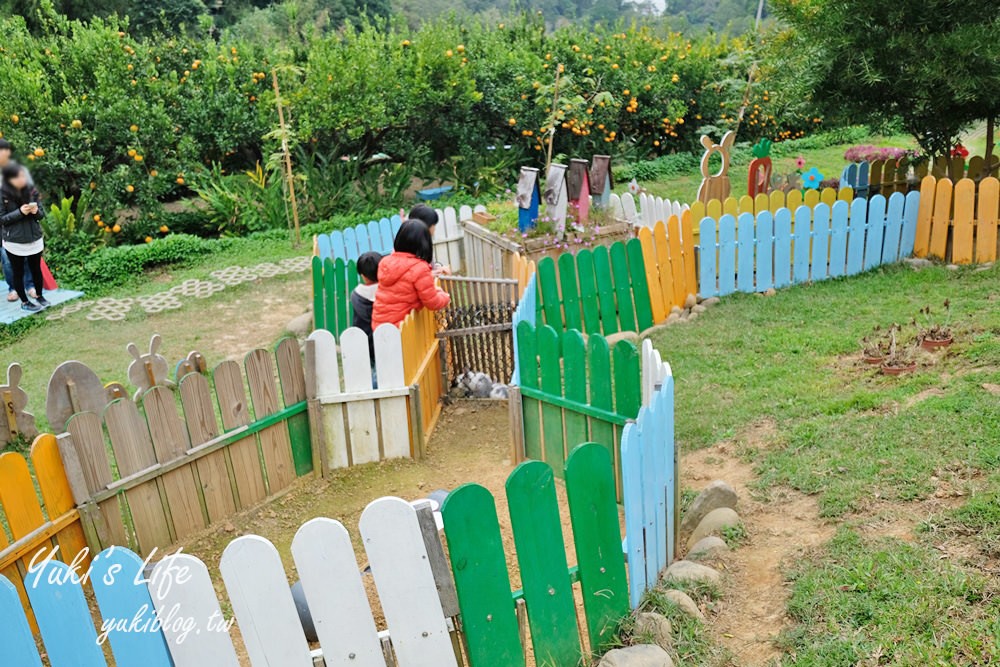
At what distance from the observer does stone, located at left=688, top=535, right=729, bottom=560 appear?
3.89 meters

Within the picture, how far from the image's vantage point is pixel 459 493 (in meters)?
2.80

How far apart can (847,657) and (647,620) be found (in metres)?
0.73

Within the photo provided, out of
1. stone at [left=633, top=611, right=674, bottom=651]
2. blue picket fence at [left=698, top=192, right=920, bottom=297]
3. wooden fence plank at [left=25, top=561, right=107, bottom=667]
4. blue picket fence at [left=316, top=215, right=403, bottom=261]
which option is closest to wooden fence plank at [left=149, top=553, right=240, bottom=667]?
wooden fence plank at [left=25, top=561, right=107, bottom=667]

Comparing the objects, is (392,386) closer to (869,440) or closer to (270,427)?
(270,427)

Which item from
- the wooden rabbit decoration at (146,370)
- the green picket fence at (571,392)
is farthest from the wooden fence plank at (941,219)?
the wooden rabbit decoration at (146,370)

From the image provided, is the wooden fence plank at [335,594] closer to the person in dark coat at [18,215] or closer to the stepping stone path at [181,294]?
the person in dark coat at [18,215]

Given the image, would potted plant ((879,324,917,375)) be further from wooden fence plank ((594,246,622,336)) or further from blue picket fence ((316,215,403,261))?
blue picket fence ((316,215,403,261))

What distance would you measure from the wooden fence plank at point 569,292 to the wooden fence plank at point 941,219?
360cm

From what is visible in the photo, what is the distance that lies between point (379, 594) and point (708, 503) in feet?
6.64

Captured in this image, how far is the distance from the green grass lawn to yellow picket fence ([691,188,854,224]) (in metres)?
0.98

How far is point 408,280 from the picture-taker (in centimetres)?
595

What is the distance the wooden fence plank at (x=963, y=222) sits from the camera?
7816 millimetres

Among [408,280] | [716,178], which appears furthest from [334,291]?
[716,178]

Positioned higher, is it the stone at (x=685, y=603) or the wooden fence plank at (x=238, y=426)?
the wooden fence plank at (x=238, y=426)
